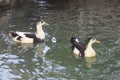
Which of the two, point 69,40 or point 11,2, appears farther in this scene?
point 11,2

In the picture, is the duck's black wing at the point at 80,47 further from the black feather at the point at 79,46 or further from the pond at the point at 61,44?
the pond at the point at 61,44

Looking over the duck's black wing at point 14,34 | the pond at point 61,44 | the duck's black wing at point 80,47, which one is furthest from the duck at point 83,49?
the duck's black wing at point 14,34

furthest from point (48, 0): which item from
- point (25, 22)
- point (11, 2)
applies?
point (25, 22)

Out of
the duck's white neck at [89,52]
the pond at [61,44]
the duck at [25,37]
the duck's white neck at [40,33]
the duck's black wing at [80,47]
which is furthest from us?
the duck's white neck at [40,33]

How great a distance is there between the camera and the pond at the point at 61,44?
13.0 m

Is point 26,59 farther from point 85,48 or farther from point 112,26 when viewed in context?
point 112,26

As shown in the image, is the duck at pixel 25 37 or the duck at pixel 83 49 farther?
the duck at pixel 25 37

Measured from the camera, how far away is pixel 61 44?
53.1 ft

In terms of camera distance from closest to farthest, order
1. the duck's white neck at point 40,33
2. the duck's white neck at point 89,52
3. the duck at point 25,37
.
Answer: the duck's white neck at point 89,52
the duck at point 25,37
the duck's white neck at point 40,33

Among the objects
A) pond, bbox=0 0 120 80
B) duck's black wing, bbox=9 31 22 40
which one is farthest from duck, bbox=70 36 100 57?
duck's black wing, bbox=9 31 22 40

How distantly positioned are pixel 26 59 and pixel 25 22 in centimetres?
603

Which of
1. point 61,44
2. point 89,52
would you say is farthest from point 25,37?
point 89,52

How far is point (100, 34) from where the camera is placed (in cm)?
1783

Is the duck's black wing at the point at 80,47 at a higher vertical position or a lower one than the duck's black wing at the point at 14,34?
lower
